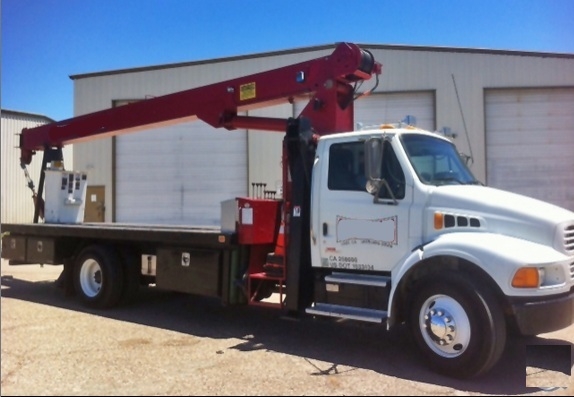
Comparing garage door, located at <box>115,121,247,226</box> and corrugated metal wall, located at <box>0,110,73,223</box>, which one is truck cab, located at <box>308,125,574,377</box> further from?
corrugated metal wall, located at <box>0,110,73,223</box>

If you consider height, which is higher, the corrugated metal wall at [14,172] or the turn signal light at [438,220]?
the corrugated metal wall at [14,172]

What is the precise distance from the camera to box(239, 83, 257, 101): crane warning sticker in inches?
299

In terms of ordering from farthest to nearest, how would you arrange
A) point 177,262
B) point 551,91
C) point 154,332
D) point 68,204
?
point 551,91 → point 68,204 → point 177,262 → point 154,332

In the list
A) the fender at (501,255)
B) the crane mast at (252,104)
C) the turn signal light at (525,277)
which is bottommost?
the turn signal light at (525,277)

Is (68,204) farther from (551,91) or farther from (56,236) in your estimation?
(551,91)

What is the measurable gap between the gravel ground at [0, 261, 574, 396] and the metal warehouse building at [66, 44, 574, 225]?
9.38 meters

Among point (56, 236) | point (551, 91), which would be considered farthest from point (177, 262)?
point (551, 91)

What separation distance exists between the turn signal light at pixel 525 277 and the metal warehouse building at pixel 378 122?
11.9m

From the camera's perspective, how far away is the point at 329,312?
585 cm

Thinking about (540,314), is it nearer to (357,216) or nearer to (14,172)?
(357,216)

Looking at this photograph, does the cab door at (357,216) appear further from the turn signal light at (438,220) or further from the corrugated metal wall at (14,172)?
the corrugated metal wall at (14,172)

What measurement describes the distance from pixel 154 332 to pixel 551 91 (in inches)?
596

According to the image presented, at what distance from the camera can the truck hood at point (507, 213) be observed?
16.6ft

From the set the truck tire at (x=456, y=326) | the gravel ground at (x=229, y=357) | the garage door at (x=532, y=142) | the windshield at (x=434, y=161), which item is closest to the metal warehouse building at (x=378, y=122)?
the garage door at (x=532, y=142)
